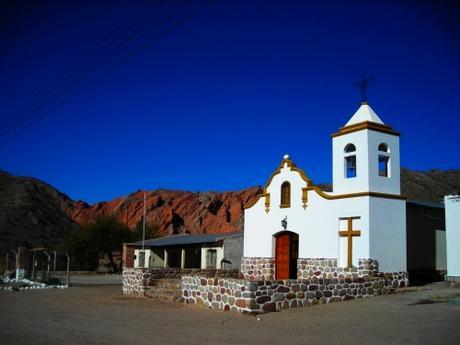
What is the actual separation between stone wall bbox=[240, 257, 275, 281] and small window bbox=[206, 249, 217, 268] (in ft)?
31.8

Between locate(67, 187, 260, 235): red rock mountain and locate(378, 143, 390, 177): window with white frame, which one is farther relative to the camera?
locate(67, 187, 260, 235): red rock mountain

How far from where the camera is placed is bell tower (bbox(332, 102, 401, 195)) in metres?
18.8

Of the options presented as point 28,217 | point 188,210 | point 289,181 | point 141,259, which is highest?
point 188,210

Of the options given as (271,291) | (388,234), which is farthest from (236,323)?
(388,234)

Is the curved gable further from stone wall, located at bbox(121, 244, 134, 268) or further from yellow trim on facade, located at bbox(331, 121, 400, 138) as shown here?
stone wall, located at bbox(121, 244, 134, 268)

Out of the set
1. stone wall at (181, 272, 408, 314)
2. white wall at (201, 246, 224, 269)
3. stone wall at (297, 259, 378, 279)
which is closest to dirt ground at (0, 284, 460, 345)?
stone wall at (181, 272, 408, 314)

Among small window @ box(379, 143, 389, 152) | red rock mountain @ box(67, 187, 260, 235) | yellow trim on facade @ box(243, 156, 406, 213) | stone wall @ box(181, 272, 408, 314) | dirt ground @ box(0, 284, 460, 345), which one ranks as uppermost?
red rock mountain @ box(67, 187, 260, 235)

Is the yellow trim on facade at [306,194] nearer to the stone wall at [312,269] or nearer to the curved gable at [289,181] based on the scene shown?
the curved gable at [289,181]

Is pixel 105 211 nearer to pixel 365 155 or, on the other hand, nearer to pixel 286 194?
pixel 286 194

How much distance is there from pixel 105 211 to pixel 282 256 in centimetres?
7980

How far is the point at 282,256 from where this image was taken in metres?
22.3

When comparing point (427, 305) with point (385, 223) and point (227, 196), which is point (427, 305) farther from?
point (227, 196)

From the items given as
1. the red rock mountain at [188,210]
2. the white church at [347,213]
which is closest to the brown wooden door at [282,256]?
the white church at [347,213]

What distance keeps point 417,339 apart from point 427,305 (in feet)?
15.9
